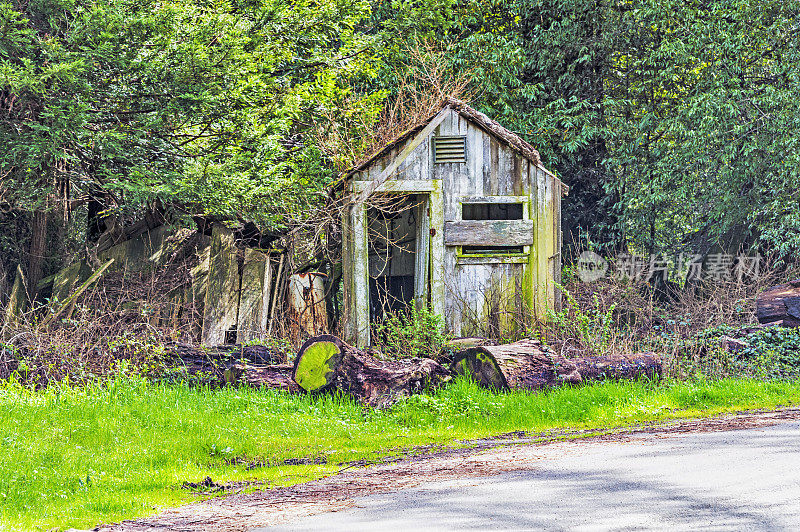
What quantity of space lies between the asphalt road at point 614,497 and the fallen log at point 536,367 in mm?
3046

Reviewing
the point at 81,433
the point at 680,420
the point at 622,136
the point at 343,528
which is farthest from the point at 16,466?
the point at 622,136

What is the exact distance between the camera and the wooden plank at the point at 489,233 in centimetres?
1297

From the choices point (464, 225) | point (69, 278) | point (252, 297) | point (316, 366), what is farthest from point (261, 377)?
point (69, 278)

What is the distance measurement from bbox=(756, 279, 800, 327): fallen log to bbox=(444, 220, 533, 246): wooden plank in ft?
16.0

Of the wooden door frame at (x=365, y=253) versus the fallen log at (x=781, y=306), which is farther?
the fallen log at (x=781, y=306)

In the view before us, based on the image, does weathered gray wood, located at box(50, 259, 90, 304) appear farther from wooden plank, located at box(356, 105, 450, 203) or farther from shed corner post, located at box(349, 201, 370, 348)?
wooden plank, located at box(356, 105, 450, 203)

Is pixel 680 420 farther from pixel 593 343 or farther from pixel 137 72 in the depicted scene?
pixel 137 72

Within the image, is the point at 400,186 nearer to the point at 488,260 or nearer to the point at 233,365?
the point at 488,260

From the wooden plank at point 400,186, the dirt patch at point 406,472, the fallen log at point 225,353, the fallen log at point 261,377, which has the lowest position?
the dirt patch at point 406,472

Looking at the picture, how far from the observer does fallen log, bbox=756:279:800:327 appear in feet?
45.8

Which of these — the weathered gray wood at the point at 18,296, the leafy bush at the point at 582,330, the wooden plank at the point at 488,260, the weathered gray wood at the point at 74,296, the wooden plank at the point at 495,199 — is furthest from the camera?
the weathered gray wood at the point at 18,296

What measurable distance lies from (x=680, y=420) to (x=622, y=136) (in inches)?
474

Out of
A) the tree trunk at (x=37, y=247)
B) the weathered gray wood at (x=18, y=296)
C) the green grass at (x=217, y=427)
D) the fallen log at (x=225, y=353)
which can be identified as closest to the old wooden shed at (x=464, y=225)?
the fallen log at (x=225, y=353)

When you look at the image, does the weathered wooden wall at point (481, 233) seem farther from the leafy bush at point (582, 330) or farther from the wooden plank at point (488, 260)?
the leafy bush at point (582, 330)
